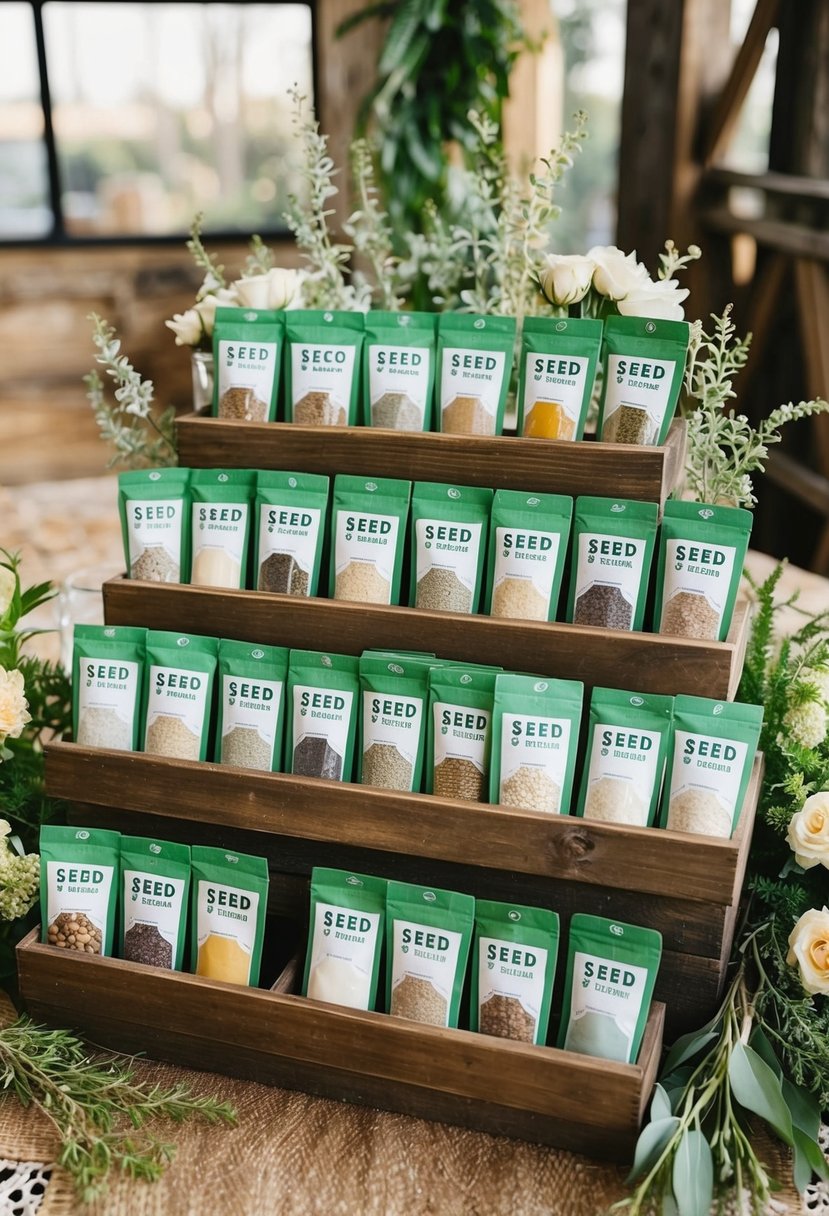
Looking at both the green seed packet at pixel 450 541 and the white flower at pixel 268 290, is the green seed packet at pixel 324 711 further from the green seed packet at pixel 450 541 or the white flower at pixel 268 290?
the white flower at pixel 268 290

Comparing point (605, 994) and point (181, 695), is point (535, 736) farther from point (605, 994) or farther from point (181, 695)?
point (181, 695)

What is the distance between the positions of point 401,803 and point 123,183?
14.6ft

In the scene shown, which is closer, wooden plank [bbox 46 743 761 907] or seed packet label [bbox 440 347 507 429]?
wooden plank [bbox 46 743 761 907]

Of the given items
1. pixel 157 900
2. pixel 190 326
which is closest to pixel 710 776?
pixel 157 900

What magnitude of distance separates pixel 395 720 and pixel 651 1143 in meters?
0.50

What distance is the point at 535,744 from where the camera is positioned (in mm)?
1235

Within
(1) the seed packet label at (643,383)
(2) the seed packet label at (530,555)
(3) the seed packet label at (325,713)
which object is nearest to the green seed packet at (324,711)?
(3) the seed packet label at (325,713)

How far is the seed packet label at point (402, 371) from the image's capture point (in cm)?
138

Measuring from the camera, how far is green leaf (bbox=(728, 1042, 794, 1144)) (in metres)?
1.16

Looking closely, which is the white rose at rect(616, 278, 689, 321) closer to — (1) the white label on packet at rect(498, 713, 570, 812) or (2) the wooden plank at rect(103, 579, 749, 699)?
(2) the wooden plank at rect(103, 579, 749, 699)

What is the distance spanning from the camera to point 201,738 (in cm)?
138

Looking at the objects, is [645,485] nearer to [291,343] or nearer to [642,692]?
[642,692]

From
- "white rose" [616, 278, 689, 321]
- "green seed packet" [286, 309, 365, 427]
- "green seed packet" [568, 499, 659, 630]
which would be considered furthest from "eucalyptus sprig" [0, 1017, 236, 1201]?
"white rose" [616, 278, 689, 321]

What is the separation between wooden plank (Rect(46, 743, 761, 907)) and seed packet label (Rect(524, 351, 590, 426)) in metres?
0.47
